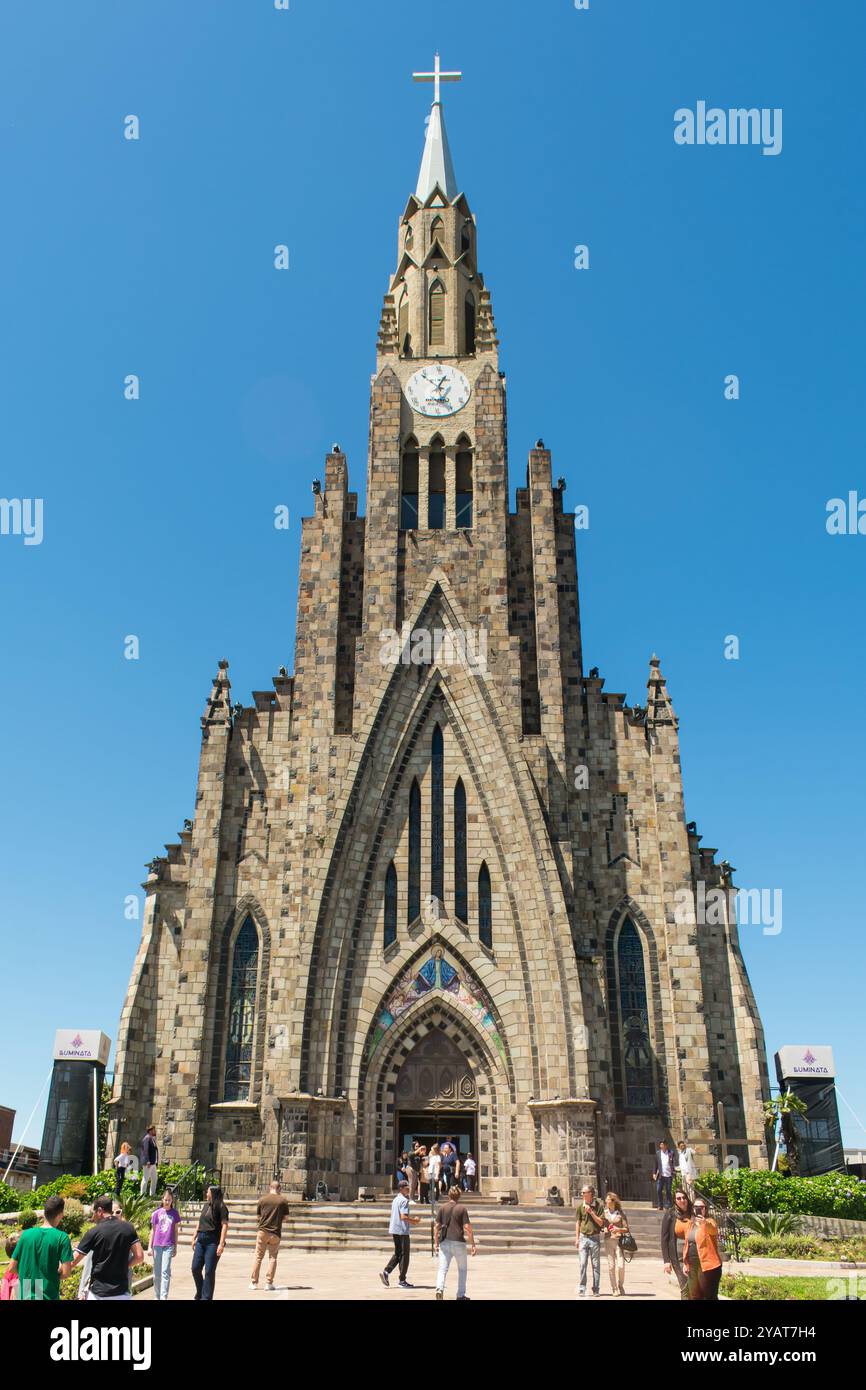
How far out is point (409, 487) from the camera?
41.5m

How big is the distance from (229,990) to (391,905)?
5882 millimetres

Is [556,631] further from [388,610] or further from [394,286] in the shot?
[394,286]

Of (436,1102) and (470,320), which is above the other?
(470,320)

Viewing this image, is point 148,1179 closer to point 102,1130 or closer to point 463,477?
point 102,1130

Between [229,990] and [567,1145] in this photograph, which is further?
[229,990]

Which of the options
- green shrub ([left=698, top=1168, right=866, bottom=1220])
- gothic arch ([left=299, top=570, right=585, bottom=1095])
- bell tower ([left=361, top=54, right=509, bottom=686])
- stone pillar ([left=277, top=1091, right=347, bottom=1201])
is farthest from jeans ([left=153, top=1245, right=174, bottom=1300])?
bell tower ([left=361, top=54, right=509, bottom=686])

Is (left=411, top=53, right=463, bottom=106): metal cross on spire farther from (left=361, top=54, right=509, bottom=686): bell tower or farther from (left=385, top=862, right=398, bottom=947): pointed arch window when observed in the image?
(left=385, top=862, right=398, bottom=947): pointed arch window

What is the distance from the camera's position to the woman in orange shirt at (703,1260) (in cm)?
1205

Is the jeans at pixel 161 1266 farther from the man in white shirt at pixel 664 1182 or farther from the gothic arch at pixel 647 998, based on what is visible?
the gothic arch at pixel 647 998

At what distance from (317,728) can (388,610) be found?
496 cm

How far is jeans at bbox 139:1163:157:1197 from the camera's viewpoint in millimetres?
28484

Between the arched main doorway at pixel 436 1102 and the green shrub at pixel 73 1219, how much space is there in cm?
959

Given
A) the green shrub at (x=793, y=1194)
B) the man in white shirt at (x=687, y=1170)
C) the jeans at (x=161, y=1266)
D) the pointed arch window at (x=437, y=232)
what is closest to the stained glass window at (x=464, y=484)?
the pointed arch window at (x=437, y=232)

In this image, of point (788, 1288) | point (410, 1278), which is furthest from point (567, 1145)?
point (788, 1288)
